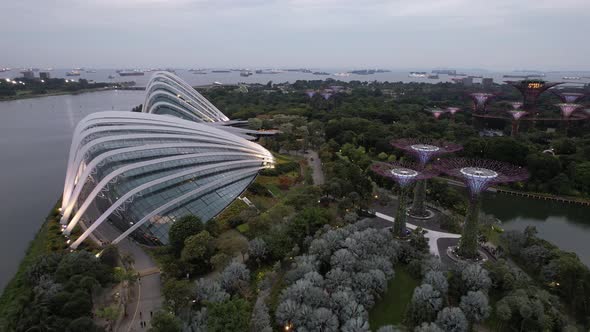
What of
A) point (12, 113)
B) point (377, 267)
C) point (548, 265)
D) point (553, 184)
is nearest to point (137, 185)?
point (377, 267)

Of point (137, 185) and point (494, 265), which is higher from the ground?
point (137, 185)

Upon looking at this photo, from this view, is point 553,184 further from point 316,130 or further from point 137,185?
point 137,185

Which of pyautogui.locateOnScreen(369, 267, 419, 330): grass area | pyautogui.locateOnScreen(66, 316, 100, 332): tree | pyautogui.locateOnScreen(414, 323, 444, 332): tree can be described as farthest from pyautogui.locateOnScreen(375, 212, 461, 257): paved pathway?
pyautogui.locateOnScreen(66, 316, 100, 332): tree

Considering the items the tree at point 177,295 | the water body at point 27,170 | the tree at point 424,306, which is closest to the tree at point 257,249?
the tree at point 177,295

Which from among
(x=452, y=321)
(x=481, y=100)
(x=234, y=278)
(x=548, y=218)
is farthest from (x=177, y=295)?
(x=481, y=100)

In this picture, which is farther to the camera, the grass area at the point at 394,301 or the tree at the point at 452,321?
the grass area at the point at 394,301

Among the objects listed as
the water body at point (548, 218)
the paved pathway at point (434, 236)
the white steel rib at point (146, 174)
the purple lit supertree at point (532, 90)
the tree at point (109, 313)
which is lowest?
the water body at point (548, 218)

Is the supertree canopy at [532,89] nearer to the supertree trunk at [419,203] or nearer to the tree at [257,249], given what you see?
the supertree trunk at [419,203]

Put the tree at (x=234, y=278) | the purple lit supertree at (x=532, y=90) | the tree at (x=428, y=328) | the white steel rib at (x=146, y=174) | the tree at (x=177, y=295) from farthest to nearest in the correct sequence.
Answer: the purple lit supertree at (x=532, y=90) → the white steel rib at (x=146, y=174) → the tree at (x=234, y=278) → the tree at (x=177, y=295) → the tree at (x=428, y=328)
